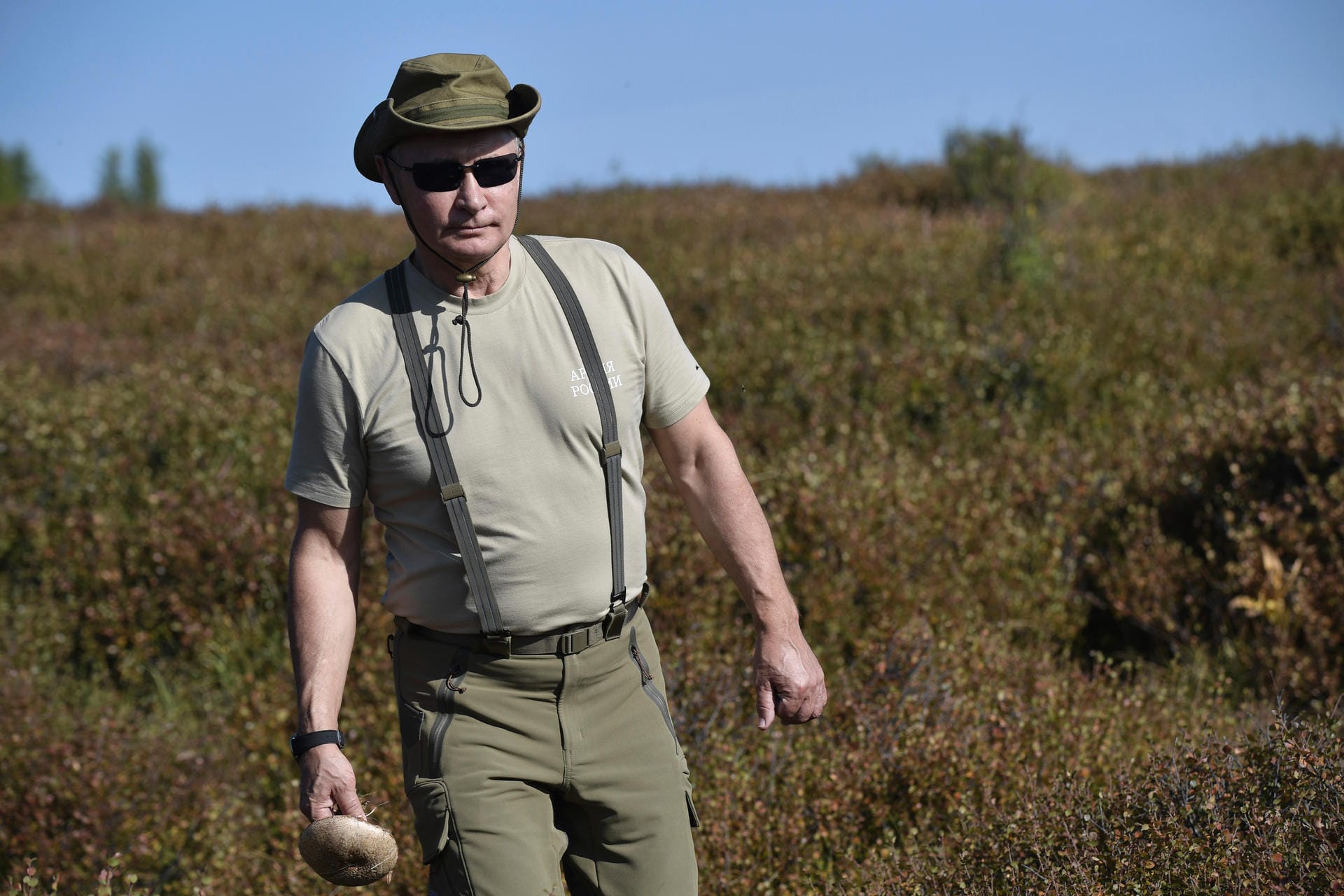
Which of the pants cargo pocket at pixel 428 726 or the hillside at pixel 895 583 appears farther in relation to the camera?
the hillside at pixel 895 583

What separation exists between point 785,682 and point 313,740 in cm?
102

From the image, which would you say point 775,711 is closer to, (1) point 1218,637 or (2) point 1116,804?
(2) point 1116,804

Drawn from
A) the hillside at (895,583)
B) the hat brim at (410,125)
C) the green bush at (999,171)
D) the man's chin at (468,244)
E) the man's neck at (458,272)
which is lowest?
the hillside at (895,583)

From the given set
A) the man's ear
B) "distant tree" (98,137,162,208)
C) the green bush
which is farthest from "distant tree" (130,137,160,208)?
the man's ear

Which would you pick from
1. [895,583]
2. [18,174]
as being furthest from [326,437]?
[18,174]

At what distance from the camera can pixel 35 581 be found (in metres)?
5.87

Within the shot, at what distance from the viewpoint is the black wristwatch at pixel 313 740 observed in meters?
2.25

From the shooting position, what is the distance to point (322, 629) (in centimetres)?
236

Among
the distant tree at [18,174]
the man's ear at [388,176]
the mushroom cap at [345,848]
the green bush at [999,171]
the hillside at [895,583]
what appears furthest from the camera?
the distant tree at [18,174]

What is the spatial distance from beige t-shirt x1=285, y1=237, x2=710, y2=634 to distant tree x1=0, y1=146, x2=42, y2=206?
75.1 metres

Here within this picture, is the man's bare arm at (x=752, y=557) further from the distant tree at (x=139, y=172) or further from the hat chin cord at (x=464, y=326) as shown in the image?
the distant tree at (x=139, y=172)

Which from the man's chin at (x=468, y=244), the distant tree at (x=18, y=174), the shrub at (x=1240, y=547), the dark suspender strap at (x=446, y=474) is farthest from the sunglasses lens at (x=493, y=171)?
the distant tree at (x=18, y=174)

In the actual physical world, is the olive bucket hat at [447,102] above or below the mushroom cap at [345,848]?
above

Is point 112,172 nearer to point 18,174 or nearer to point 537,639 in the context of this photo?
point 18,174
